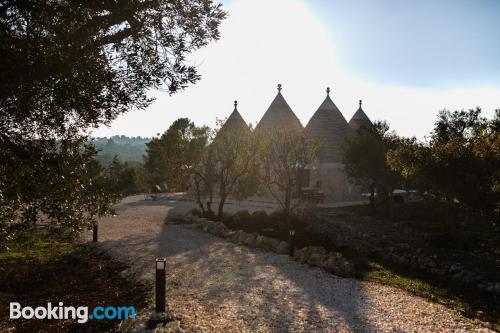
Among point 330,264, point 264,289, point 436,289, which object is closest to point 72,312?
point 264,289

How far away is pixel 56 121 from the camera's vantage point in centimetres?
679

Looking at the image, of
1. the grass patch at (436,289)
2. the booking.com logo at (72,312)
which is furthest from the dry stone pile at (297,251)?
the booking.com logo at (72,312)

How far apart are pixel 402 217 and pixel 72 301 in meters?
19.4

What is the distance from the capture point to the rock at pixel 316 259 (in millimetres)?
11375

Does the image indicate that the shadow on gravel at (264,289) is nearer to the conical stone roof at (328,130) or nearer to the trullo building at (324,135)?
the trullo building at (324,135)

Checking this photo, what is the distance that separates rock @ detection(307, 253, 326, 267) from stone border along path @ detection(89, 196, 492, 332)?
1.23ft

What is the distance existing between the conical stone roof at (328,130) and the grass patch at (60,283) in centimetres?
2146

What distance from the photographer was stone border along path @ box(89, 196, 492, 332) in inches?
277

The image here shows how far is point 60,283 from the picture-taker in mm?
9398

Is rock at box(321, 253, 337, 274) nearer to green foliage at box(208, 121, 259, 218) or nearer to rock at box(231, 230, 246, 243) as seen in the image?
rock at box(231, 230, 246, 243)

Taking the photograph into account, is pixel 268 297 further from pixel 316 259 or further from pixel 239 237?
pixel 239 237

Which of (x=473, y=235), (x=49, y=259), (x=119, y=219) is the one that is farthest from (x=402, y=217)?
(x=49, y=259)

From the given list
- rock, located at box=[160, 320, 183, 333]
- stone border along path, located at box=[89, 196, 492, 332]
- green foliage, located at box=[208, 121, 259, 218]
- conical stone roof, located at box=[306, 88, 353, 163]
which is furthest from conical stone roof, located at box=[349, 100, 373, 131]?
rock, located at box=[160, 320, 183, 333]

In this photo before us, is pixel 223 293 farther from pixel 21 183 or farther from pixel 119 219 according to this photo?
pixel 119 219
